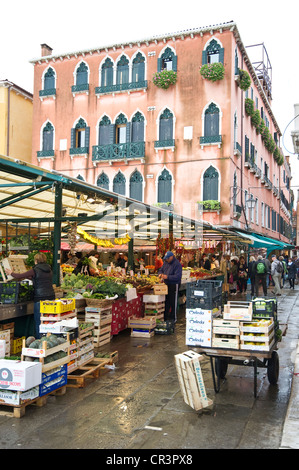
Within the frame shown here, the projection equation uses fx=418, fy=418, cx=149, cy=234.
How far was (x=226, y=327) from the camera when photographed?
5.23 metres

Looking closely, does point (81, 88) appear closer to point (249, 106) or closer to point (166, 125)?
point (166, 125)

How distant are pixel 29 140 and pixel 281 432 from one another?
88.3 ft

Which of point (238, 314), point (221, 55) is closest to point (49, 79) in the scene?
point (221, 55)

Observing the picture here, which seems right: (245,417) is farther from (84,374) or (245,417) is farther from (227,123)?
(227,123)

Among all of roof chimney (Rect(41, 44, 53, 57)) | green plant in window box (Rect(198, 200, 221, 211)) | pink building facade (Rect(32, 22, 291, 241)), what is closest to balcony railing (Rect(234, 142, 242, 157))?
pink building facade (Rect(32, 22, 291, 241))

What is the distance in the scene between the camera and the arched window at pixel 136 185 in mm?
23400

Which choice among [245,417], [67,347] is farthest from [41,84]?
[245,417]

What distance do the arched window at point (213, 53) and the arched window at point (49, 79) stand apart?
9333 millimetres

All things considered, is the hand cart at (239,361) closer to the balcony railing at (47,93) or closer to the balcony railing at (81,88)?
the balcony railing at (81,88)

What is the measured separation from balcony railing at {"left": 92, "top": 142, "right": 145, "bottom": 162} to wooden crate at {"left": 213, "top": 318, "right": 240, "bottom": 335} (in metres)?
18.6

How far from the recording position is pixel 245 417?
180 inches

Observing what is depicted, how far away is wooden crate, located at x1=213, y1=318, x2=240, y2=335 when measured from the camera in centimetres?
517

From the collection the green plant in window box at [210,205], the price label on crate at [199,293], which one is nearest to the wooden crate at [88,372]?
the price label on crate at [199,293]

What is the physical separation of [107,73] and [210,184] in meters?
9.02
